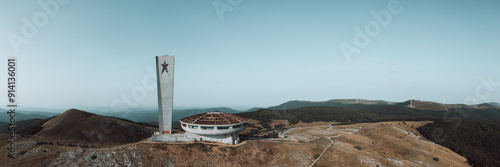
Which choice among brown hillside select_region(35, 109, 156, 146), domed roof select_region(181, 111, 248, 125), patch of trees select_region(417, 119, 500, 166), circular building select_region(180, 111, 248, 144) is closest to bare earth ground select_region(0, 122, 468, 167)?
circular building select_region(180, 111, 248, 144)

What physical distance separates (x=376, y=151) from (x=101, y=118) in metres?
107

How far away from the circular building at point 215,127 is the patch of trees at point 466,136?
81333mm

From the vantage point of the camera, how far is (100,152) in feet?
153

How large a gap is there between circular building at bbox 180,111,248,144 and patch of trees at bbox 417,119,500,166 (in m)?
81.3

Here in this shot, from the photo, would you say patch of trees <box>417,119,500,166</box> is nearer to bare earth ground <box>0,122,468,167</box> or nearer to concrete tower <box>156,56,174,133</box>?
bare earth ground <box>0,122,468,167</box>

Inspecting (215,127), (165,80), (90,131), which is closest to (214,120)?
(215,127)

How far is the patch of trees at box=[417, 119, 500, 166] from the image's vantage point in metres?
83.2

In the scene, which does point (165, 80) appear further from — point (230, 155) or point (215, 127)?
point (230, 155)

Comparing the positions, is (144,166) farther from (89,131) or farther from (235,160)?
(89,131)

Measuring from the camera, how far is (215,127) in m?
55.9

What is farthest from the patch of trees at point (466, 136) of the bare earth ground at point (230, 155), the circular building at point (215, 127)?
the circular building at point (215, 127)

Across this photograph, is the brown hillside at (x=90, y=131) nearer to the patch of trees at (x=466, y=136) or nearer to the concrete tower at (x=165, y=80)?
the concrete tower at (x=165, y=80)

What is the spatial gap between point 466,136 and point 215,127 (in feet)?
391

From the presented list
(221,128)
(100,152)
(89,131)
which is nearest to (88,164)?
(100,152)
